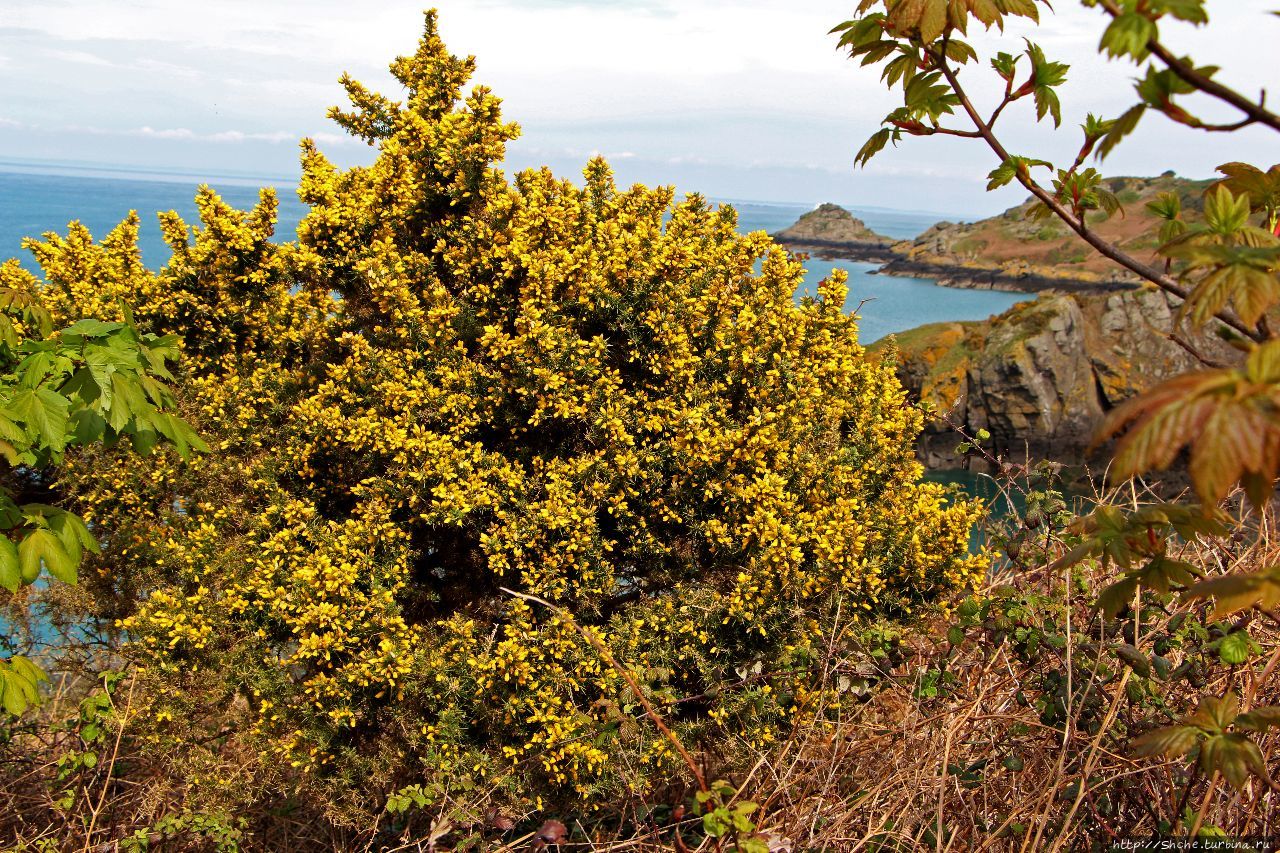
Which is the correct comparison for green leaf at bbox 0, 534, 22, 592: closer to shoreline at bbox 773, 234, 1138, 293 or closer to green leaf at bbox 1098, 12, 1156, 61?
green leaf at bbox 1098, 12, 1156, 61

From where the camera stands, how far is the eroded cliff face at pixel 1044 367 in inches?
1485

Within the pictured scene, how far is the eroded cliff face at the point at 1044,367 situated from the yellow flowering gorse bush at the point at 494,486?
31429 millimetres

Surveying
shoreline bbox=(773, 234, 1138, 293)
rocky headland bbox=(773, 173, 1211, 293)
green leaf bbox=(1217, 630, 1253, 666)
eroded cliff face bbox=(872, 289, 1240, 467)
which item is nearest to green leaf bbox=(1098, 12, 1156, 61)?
green leaf bbox=(1217, 630, 1253, 666)

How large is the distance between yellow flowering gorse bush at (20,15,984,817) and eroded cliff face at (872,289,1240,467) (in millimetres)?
31429

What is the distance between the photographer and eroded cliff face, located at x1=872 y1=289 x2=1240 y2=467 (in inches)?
1485

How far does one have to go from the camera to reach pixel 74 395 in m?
3.53

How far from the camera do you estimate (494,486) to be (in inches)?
240

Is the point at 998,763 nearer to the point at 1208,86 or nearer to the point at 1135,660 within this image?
the point at 1135,660

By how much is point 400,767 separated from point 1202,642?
16.3ft

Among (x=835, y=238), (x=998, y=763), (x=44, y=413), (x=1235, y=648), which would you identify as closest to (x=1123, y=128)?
(x=1235, y=648)

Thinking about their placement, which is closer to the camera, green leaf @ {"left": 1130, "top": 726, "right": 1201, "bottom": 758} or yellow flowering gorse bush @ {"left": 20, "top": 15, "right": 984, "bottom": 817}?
green leaf @ {"left": 1130, "top": 726, "right": 1201, "bottom": 758}

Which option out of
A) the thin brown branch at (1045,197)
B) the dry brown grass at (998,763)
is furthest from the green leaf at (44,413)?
the thin brown branch at (1045,197)

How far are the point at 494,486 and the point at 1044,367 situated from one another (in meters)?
37.7

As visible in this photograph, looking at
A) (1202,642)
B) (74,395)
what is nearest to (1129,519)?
(1202,642)
